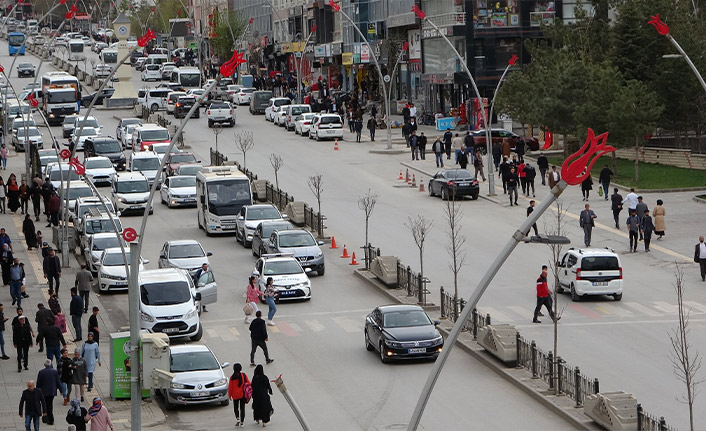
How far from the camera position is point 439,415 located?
26.9 metres

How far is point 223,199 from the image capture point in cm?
4991

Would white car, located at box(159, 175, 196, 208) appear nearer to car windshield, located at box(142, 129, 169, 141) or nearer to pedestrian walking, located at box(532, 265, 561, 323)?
car windshield, located at box(142, 129, 169, 141)

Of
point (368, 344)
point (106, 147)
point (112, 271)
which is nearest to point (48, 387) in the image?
point (368, 344)

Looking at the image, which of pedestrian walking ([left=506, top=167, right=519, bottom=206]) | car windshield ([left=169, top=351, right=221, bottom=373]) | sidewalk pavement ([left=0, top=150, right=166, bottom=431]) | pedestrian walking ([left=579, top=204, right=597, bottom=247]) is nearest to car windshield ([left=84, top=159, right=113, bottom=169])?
sidewalk pavement ([left=0, top=150, right=166, bottom=431])

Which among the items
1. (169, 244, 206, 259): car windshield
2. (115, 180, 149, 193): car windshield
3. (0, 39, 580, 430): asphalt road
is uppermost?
(115, 180, 149, 193): car windshield

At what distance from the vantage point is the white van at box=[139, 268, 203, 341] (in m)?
34.2

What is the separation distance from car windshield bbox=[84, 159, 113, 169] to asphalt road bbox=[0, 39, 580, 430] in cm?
642

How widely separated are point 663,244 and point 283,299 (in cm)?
1403

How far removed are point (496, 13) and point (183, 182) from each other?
34050mm

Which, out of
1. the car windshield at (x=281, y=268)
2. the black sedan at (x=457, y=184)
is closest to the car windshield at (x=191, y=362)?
the car windshield at (x=281, y=268)

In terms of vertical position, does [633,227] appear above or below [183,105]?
below

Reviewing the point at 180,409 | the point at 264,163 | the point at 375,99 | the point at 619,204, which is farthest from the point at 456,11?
the point at 180,409

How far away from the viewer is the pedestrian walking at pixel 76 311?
34.5 metres

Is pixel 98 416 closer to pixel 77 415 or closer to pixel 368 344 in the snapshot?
pixel 77 415
